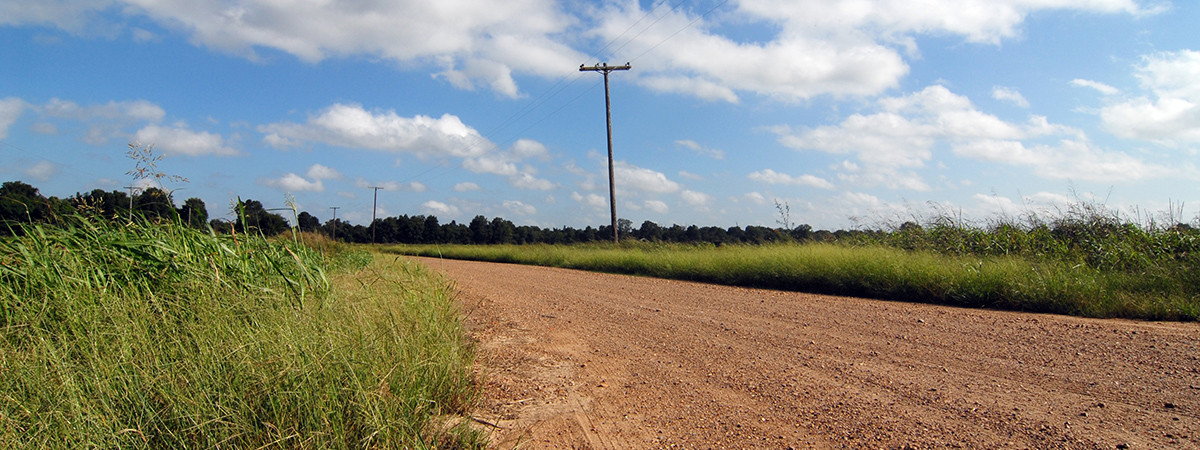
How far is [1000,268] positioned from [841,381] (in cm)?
622

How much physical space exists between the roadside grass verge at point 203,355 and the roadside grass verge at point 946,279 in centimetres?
236

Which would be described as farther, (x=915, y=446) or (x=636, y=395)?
(x=636, y=395)

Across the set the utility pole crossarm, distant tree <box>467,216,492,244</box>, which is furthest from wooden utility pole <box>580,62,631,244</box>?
distant tree <box>467,216,492,244</box>

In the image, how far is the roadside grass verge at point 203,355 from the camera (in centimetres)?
297

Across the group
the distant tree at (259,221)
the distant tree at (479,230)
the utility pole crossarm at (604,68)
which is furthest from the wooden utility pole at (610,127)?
the distant tree at (479,230)

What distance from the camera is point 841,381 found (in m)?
4.43

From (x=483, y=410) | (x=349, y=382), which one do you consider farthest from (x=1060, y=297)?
(x=349, y=382)

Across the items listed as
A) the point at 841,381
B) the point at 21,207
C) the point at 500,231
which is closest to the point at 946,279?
the point at 841,381

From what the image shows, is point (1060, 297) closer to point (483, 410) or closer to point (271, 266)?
point (483, 410)

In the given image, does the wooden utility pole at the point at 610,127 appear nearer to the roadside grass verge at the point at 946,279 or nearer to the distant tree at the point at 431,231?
the roadside grass verge at the point at 946,279

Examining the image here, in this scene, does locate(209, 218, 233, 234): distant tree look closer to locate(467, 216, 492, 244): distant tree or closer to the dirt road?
the dirt road

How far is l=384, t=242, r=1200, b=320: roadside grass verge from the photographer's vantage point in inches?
292

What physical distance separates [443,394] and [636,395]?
1.26 metres

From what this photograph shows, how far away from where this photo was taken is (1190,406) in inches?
146
